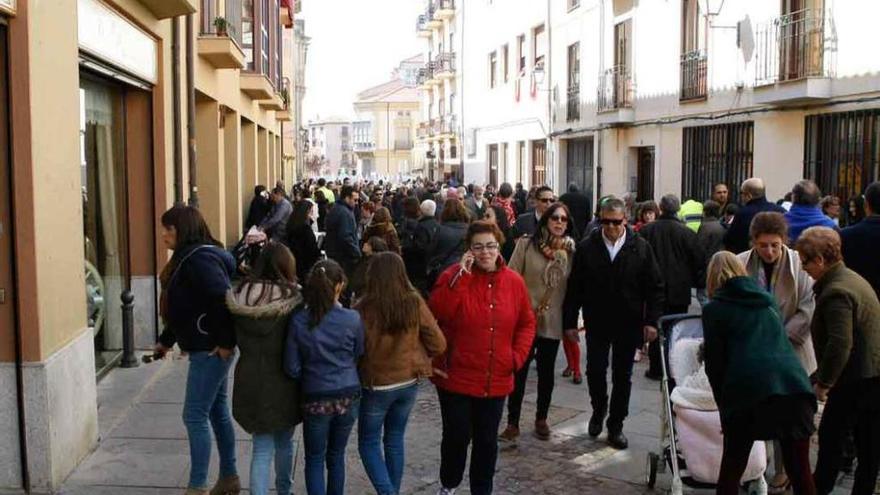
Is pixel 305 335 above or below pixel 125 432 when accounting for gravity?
above

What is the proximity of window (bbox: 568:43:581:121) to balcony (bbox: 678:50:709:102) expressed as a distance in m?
5.68

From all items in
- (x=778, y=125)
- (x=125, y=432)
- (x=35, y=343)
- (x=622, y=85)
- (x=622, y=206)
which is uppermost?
(x=622, y=85)

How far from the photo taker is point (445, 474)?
5477mm

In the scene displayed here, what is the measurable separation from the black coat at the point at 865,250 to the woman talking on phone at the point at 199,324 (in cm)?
394

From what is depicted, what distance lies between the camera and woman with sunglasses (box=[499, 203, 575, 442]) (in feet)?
22.9

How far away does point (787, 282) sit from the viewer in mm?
5742

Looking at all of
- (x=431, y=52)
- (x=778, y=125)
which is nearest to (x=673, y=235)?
(x=778, y=125)

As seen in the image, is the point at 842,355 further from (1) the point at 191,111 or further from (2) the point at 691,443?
(1) the point at 191,111

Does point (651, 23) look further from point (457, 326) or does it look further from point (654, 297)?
point (457, 326)

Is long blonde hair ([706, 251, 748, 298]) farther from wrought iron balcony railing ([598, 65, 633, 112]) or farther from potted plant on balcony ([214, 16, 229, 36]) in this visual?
wrought iron balcony railing ([598, 65, 633, 112])

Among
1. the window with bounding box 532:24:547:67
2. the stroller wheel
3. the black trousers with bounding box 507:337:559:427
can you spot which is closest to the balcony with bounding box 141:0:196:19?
the black trousers with bounding box 507:337:559:427

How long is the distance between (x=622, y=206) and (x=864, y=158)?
785cm

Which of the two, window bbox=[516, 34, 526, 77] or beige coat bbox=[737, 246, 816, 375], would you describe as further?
window bbox=[516, 34, 526, 77]

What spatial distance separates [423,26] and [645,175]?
28422mm
